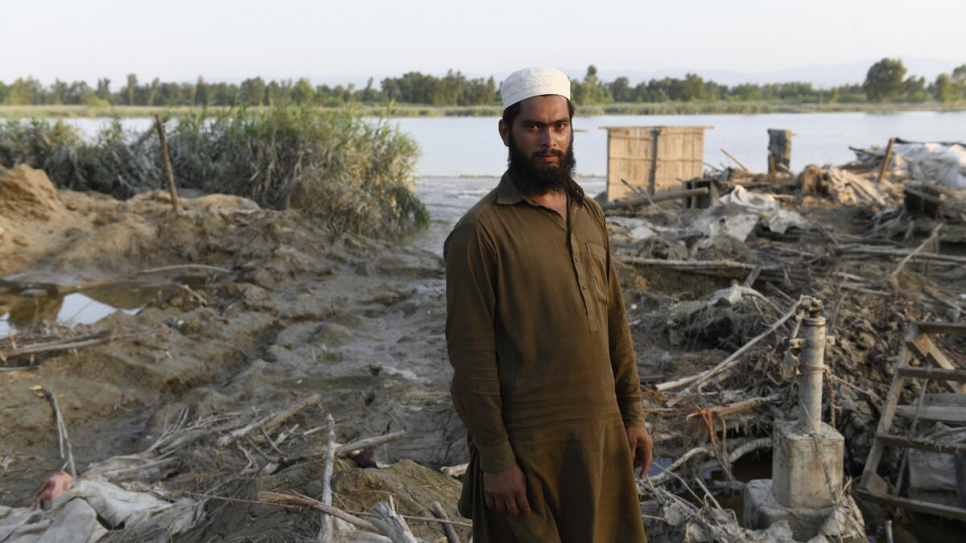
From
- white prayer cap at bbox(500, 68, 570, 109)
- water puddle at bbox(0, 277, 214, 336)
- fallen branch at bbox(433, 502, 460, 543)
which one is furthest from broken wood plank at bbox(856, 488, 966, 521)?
water puddle at bbox(0, 277, 214, 336)

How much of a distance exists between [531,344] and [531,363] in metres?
0.05

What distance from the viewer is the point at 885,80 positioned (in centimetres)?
7275

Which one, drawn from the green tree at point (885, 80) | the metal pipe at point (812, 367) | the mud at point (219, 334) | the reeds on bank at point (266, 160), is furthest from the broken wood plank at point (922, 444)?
the green tree at point (885, 80)

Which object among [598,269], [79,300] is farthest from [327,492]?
[79,300]

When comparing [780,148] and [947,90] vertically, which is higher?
[947,90]

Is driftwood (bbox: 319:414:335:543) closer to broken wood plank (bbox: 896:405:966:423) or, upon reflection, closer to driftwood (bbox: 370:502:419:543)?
driftwood (bbox: 370:502:419:543)

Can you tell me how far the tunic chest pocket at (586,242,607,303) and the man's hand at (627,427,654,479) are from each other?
17.3 inches

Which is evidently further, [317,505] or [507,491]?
[317,505]

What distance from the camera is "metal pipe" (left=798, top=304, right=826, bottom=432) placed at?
11.7 feet

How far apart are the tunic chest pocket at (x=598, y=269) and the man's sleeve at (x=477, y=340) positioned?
1.11ft

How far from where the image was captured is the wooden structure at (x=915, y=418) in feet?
13.8

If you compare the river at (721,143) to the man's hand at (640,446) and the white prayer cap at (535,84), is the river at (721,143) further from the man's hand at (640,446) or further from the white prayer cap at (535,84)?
the man's hand at (640,446)

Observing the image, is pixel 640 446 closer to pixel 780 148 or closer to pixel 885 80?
pixel 780 148

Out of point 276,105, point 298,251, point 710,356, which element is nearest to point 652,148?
point 276,105
